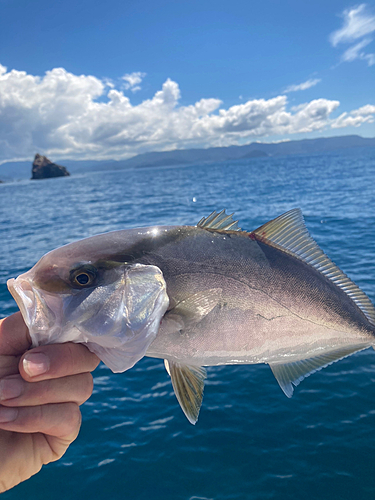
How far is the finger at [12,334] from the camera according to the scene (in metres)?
1.98

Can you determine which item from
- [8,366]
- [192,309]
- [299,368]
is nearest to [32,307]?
[8,366]

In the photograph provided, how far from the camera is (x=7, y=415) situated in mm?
1850

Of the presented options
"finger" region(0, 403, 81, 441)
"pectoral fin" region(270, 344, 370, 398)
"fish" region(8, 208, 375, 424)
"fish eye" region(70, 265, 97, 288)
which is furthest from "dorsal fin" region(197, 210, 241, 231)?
"finger" region(0, 403, 81, 441)

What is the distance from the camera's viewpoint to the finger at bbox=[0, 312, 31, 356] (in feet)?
6.50

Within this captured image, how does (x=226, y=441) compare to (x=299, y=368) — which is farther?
(x=226, y=441)

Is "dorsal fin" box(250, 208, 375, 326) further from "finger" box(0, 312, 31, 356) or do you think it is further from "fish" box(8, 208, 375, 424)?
"finger" box(0, 312, 31, 356)

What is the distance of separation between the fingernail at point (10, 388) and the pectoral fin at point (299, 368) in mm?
1665

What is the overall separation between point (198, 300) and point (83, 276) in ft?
2.33

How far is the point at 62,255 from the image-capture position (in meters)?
2.03

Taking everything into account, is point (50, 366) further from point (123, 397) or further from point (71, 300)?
point (123, 397)

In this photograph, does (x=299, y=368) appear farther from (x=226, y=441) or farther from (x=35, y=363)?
(x=226, y=441)

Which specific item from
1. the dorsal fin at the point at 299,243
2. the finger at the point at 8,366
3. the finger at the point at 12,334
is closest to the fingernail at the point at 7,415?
the finger at the point at 8,366

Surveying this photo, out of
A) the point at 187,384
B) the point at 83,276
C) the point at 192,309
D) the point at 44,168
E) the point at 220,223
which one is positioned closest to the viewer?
the point at 83,276

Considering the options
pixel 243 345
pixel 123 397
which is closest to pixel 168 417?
pixel 123 397
